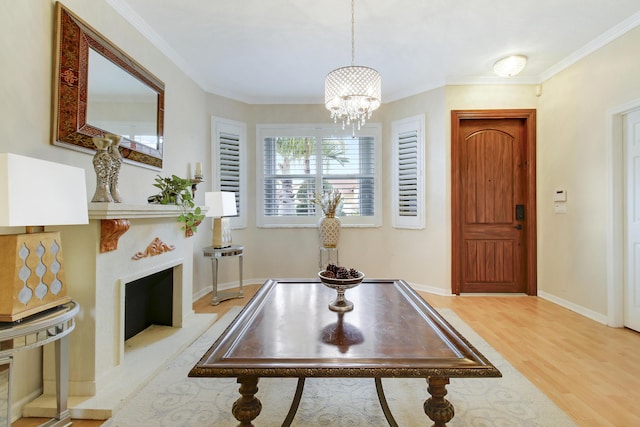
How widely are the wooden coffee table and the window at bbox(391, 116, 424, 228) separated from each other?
8.02ft

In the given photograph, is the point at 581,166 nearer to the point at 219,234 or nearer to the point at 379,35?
the point at 379,35

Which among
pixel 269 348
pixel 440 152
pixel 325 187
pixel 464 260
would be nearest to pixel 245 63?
pixel 325 187

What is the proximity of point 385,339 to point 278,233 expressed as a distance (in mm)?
3219

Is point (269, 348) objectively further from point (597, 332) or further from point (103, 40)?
point (597, 332)

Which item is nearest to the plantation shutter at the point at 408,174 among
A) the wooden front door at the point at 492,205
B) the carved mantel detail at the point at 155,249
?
the wooden front door at the point at 492,205

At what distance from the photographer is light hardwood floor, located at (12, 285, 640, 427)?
165 cm

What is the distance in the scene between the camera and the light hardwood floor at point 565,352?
1649mm

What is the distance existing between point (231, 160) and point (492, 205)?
3.57 metres

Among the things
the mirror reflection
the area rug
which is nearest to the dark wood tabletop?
the area rug

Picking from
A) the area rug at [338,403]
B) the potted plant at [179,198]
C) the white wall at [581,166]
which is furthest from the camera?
the white wall at [581,166]

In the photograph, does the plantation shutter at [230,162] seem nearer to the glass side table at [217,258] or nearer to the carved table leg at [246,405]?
the glass side table at [217,258]

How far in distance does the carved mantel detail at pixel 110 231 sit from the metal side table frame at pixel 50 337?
1.27ft

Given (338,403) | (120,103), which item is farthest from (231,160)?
(338,403)

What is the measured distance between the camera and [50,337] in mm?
1329
